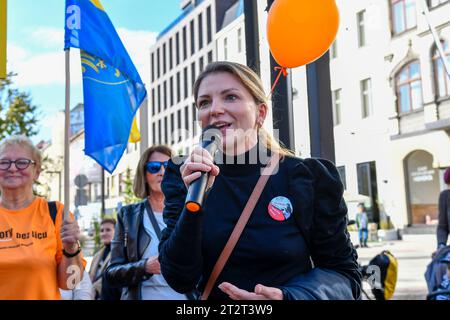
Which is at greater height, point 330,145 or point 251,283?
point 330,145

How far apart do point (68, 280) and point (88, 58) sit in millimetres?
1498

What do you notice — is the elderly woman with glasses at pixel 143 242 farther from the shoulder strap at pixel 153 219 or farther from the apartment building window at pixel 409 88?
the apartment building window at pixel 409 88

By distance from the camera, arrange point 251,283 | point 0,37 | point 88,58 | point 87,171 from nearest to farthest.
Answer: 1. point 251,283
2. point 0,37
3. point 88,58
4. point 87,171

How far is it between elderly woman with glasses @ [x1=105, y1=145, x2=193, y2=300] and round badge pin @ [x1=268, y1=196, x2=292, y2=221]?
170cm

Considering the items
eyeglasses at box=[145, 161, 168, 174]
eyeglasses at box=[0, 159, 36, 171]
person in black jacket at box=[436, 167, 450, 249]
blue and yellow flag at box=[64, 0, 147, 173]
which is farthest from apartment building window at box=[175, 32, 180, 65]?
eyeglasses at box=[0, 159, 36, 171]

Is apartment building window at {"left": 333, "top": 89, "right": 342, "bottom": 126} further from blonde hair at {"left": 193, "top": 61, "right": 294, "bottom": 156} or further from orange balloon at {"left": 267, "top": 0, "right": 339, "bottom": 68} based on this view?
blonde hair at {"left": 193, "top": 61, "right": 294, "bottom": 156}

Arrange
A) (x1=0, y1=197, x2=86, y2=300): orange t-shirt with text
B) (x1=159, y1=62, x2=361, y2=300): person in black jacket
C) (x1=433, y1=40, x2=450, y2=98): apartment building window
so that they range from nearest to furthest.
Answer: (x1=159, y1=62, x2=361, y2=300): person in black jacket, (x1=0, y1=197, x2=86, y2=300): orange t-shirt with text, (x1=433, y1=40, x2=450, y2=98): apartment building window

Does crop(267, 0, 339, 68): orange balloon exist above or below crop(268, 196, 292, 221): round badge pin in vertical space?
above

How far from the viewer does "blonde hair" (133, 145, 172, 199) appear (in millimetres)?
3707

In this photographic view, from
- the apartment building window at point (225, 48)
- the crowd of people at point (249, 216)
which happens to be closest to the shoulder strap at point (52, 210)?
the apartment building window at point (225, 48)

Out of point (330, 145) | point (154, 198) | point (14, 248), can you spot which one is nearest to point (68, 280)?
point (14, 248)

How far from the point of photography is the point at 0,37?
6.98 feet

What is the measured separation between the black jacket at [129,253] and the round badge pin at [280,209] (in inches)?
70.6

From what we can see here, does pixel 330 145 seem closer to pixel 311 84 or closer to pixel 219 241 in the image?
pixel 311 84
